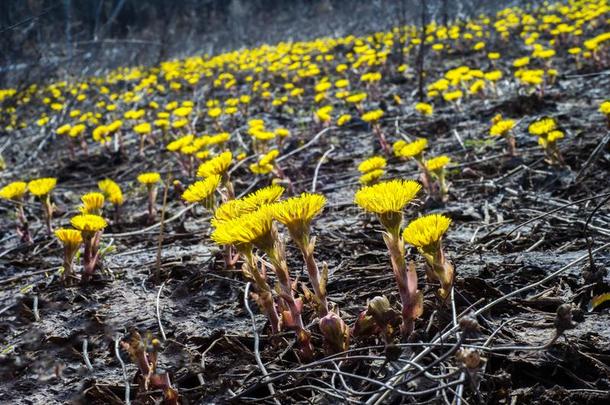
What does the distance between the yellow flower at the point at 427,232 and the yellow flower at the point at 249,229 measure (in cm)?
42

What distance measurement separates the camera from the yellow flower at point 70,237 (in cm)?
217

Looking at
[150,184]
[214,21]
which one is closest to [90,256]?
[150,184]

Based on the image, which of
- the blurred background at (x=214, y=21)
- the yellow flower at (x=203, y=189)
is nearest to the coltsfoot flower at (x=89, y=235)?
the yellow flower at (x=203, y=189)

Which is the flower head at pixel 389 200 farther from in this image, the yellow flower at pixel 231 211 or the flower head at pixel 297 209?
the yellow flower at pixel 231 211

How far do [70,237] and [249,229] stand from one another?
1176 millimetres

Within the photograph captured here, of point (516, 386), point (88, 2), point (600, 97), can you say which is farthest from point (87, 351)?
point (88, 2)

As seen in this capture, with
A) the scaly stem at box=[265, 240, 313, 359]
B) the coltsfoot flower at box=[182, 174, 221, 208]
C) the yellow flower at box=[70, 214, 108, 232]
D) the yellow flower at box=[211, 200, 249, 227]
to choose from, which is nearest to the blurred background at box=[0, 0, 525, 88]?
the yellow flower at box=[70, 214, 108, 232]

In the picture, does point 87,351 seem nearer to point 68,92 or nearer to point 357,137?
point 357,137

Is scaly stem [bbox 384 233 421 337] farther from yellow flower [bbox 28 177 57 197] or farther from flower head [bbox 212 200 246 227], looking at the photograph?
yellow flower [bbox 28 177 57 197]

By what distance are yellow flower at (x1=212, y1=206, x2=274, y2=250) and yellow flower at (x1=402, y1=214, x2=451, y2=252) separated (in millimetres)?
420

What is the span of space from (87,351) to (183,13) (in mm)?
19805

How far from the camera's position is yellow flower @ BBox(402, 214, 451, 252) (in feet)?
4.83

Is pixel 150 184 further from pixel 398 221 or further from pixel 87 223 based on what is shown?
pixel 398 221

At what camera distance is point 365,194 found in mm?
1479
